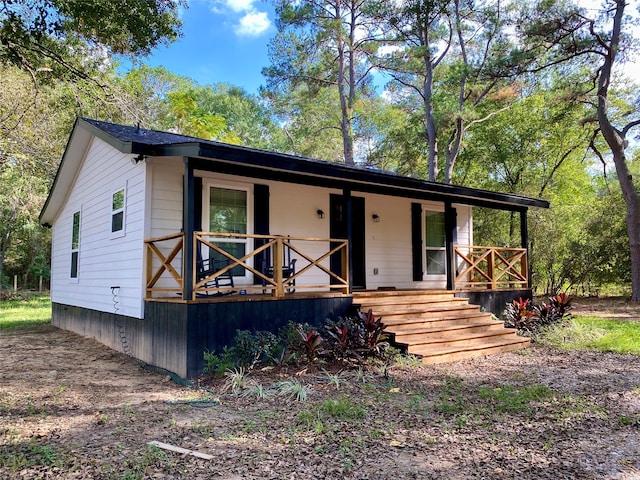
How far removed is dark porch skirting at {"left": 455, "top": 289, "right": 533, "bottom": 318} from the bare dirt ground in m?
2.67

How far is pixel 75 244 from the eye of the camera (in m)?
9.83

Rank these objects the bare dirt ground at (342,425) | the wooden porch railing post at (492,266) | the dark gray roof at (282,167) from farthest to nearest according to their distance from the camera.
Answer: the wooden porch railing post at (492,266), the dark gray roof at (282,167), the bare dirt ground at (342,425)

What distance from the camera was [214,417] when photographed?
4.01 metres

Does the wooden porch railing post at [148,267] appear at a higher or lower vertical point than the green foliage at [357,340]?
higher

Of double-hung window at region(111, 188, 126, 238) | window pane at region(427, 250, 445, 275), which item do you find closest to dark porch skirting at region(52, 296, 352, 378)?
double-hung window at region(111, 188, 126, 238)

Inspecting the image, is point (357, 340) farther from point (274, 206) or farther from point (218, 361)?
point (274, 206)

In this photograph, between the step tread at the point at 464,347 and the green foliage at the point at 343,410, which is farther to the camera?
the step tread at the point at 464,347

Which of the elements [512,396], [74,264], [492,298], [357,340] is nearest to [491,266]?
[492,298]

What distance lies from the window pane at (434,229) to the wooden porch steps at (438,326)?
1.97 meters

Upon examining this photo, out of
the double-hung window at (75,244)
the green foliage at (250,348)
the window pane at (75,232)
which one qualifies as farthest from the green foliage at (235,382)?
the window pane at (75,232)

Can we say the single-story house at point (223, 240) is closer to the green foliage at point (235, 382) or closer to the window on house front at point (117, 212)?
the window on house front at point (117, 212)

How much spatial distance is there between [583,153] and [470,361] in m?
14.5

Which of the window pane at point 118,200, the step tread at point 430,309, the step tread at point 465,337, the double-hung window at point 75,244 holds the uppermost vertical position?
the window pane at point 118,200

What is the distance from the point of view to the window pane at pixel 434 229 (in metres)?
9.97
